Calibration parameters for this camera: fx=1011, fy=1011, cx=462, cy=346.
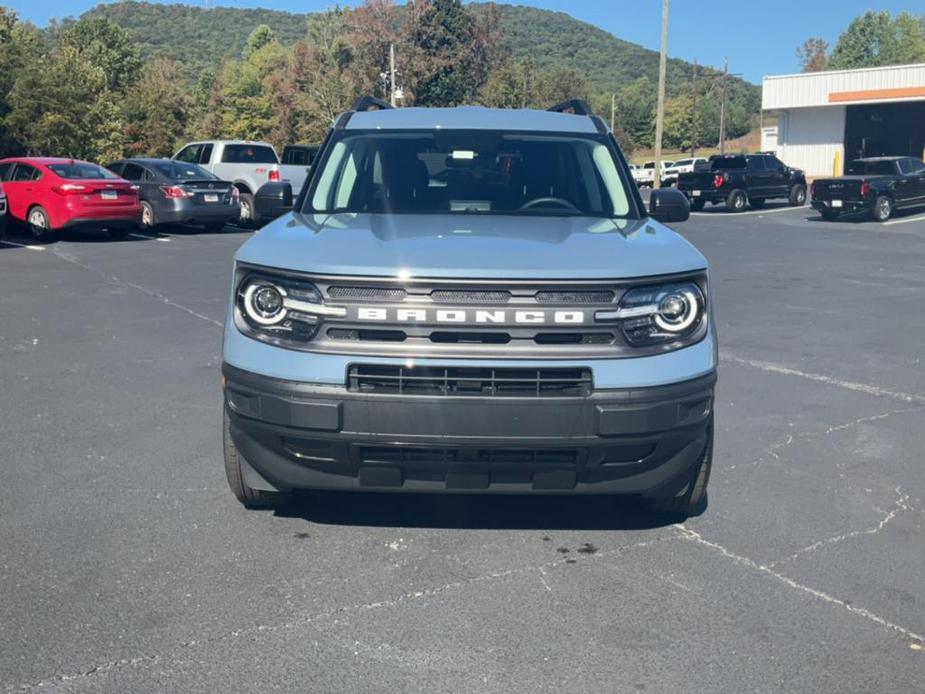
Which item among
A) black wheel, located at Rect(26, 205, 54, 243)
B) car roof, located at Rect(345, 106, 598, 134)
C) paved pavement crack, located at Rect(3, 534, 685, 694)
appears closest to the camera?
paved pavement crack, located at Rect(3, 534, 685, 694)

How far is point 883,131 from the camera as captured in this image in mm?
51781

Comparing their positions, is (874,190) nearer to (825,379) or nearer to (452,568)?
(825,379)

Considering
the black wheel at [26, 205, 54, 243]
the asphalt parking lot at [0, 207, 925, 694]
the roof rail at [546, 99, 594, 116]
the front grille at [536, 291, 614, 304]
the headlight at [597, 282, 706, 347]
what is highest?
the roof rail at [546, 99, 594, 116]

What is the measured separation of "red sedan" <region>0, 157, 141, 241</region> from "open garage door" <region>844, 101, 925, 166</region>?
136 ft

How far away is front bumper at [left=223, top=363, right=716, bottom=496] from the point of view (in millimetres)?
3818

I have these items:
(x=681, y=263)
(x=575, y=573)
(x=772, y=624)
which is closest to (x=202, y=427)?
(x=575, y=573)

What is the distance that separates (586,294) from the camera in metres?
3.91

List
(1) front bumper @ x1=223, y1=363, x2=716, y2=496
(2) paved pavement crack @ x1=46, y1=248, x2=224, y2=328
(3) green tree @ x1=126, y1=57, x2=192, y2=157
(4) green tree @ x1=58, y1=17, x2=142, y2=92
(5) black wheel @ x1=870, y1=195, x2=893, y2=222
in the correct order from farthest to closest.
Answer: (4) green tree @ x1=58, y1=17, x2=142, y2=92 < (3) green tree @ x1=126, y1=57, x2=192, y2=157 < (5) black wheel @ x1=870, y1=195, x2=893, y2=222 < (2) paved pavement crack @ x1=46, y1=248, x2=224, y2=328 < (1) front bumper @ x1=223, y1=363, x2=716, y2=496

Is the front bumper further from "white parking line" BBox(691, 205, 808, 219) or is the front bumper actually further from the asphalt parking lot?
"white parking line" BBox(691, 205, 808, 219)

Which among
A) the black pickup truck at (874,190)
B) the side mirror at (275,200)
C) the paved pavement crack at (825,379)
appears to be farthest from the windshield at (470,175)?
the black pickup truck at (874,190)

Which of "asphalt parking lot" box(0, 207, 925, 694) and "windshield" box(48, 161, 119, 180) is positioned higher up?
"windshield" box(48, 161, 119, 180)

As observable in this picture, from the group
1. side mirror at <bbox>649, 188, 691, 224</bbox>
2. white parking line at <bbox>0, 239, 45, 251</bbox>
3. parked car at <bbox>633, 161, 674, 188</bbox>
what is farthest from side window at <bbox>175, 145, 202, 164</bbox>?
parked car at <bbox>633, 161, 674, 188</bbox>

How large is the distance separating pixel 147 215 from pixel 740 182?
1813 centimetres

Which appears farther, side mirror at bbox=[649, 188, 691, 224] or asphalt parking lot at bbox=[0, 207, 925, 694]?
side mirror at bbox=[649, 188, 691, 224]
